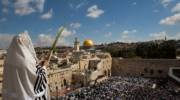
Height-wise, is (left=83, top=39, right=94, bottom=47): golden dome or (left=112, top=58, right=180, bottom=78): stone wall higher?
(left=83, top=39, right=94, bottom=47): golden dome

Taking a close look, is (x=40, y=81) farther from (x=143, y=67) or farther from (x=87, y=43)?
(x=87, y=43)

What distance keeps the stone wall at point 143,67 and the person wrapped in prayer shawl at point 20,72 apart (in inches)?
1590

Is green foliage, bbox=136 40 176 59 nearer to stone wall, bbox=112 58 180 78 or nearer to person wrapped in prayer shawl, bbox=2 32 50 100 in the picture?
stone wall, bbox=112 58 180 78

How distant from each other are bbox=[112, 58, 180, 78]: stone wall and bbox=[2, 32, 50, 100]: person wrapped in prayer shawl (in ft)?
132

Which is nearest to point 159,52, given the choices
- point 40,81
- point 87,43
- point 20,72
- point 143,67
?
point 143,67

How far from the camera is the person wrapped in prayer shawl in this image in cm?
219

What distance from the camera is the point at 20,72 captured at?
7.20 feet

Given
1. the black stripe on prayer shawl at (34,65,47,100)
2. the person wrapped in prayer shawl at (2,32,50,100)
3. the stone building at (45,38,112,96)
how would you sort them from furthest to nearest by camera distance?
the stone building at (45,38,112,96) → the black stripe on prayer shawl at (34,65,47,100) → the person wrapped in prayer shawl at (2,32,50,100)

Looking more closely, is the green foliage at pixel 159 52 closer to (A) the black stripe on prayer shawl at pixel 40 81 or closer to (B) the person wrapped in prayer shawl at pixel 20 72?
(A) the black stripe on prayer shawl at pixel 40 81

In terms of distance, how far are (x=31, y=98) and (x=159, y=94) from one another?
2465 cm

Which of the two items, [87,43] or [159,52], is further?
[87,43]

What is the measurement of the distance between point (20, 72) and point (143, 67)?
41889 mm

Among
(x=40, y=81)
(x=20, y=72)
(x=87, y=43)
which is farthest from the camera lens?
(x=87, y=43)

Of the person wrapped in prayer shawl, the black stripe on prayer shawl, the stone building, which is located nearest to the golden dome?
the stone building
